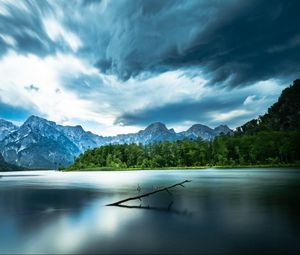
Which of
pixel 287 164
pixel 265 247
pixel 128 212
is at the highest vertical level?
pixel 287 164

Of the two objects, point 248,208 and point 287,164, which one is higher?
point 287,164

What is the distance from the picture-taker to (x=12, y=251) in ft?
70.4

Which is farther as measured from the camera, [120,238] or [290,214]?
[290,214]

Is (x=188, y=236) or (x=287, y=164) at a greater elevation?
(x=287, y=164)

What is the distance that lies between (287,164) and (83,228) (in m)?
197

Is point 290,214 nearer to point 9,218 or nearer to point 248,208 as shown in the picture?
point 248,208

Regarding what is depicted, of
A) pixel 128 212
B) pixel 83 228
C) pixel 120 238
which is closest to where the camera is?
pixel 120 238

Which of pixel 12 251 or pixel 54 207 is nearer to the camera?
pixel 12 251

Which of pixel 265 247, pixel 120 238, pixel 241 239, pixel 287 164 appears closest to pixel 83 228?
pixel 120 238

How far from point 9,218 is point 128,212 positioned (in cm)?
1397

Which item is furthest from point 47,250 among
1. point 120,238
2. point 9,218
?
point 9,218

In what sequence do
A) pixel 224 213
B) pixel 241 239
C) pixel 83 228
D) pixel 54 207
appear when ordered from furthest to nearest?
pixel 54 207 < pixel 224 213 < pixel 83 228 < pixel 241 239

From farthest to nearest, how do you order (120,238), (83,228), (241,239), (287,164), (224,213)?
(287,164), (224,213), (83,228), (120,238), (241,239)

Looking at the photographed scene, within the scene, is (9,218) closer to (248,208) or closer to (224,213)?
(224,213)
